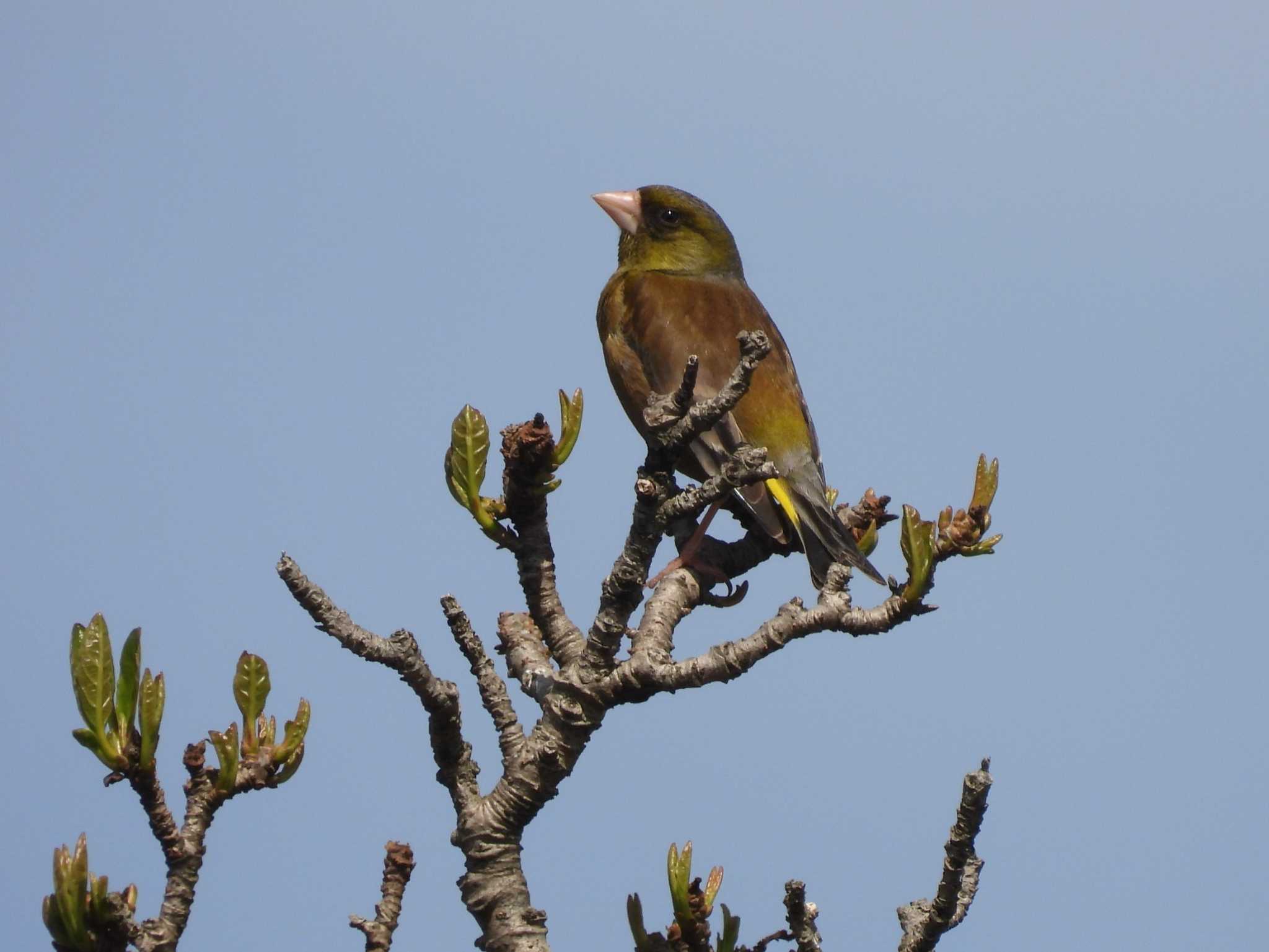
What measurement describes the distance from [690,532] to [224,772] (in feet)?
8.93

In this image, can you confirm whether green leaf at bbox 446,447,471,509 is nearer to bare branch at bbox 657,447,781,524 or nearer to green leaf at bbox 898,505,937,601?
bare branch at bbox 657,447,781,524

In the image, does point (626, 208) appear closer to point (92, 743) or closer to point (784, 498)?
point (784, 498)

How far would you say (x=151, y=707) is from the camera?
315 cm

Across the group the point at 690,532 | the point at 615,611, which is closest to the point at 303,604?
the point at 615,611

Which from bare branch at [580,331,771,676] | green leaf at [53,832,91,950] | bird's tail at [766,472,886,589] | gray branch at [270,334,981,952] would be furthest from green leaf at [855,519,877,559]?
green leaf at [53,832,91,950]

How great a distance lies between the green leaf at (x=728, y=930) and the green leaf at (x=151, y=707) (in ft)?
4.41

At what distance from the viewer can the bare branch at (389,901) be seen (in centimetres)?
351

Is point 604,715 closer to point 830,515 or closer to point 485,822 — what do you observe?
point 485,822

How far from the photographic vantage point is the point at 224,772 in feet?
11.0

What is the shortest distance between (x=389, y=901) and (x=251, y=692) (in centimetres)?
66

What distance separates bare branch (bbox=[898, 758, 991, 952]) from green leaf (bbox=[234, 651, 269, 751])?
1.65m

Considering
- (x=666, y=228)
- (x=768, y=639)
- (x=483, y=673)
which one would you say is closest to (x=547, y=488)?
(x=483, y=673)

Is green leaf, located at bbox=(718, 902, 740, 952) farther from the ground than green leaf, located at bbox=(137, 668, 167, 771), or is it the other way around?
green leaf, located at bbox=(137, 668, 167, 771)

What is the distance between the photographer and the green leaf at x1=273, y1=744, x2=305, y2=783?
3.43 metres
